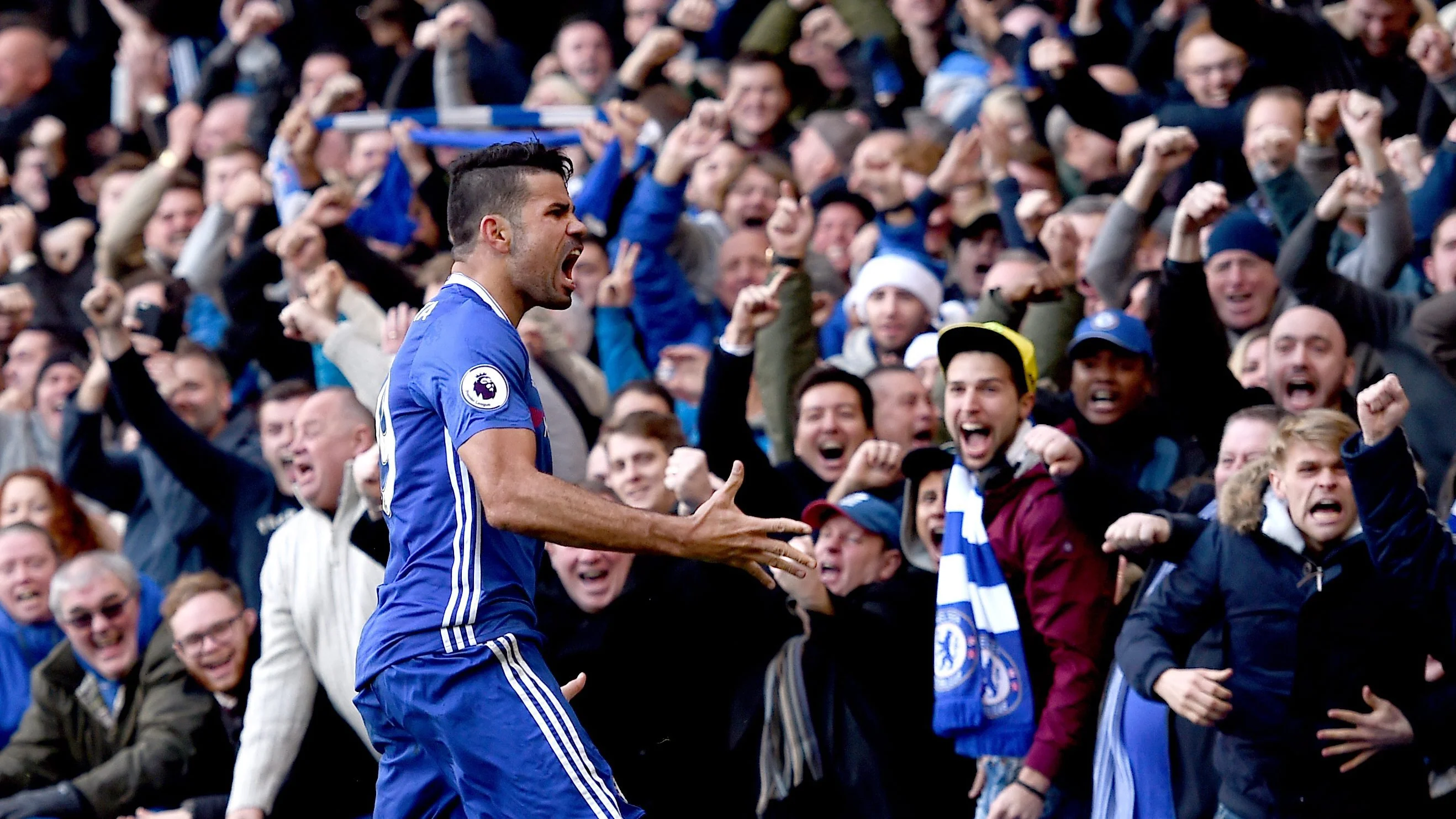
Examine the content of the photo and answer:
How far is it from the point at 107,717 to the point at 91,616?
0.38m

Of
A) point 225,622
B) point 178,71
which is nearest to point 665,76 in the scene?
point 178,71

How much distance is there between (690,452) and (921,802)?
4.20ft

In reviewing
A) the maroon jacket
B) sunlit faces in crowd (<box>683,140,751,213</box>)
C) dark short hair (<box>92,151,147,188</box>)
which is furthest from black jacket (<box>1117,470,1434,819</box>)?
dark short hair (<box>92,151,147,188</box>)

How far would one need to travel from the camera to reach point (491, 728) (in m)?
4.29

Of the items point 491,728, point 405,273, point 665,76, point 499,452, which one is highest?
point 665,76

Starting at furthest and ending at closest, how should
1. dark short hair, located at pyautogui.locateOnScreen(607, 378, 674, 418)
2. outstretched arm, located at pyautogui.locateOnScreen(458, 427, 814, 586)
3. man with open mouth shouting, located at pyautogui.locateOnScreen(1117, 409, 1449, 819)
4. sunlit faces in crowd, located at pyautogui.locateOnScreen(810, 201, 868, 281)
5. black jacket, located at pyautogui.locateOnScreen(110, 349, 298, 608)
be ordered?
sunlit faces in crowd, located at pyautogui.locateOnScreen(810, 201, 868, 281) → black jacket, located at pyautogui.locateOnScreen(110, 349, 298, 608) → dark short hair, located at pyautogui.locateOnScreen(607, 378, 674, 418) → man with open mouth shouting, located at pyautogui.locateOnScreen(1117, 409, 1449, 819) → outstretched arm, located at pyautogui.locateOnScreen(458, 427, 814, 586)

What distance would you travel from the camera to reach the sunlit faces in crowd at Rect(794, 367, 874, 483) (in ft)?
23.4

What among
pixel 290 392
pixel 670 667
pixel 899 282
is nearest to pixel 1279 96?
pixel 899 282

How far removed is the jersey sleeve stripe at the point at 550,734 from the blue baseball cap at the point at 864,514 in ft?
7.09

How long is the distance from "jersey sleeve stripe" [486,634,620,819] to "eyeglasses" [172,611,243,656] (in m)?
3.17

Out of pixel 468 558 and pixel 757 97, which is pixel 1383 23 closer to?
pixel 757 97

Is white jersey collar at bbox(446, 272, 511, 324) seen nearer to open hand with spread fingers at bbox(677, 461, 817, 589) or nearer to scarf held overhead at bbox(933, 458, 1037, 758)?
open hand with spread fingers at bbox(677, 461, 817, 589)

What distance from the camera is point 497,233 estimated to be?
14.9 feet

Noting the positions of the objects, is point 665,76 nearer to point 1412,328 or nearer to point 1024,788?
point 1412,328
